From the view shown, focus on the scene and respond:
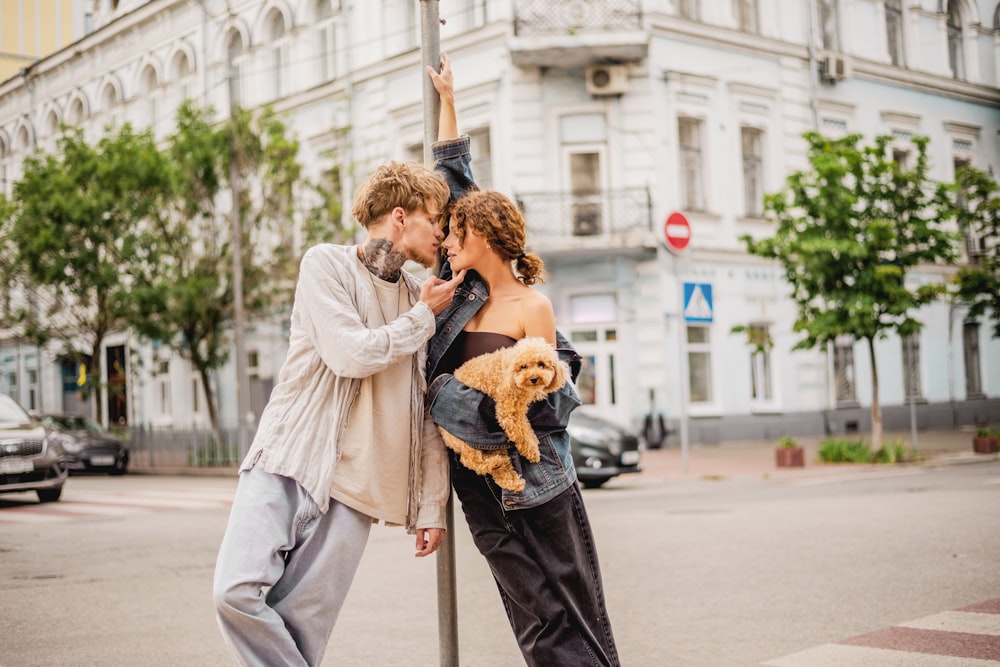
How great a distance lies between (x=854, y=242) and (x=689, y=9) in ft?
30.8

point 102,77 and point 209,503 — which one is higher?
point 102,77

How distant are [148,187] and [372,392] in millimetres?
25303

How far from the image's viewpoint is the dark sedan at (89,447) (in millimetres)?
24375

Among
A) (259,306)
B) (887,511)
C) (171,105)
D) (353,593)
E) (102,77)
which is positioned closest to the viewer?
(353,593)

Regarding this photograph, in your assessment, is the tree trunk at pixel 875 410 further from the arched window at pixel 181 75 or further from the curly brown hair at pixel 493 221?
the arched window at pixel 181 75

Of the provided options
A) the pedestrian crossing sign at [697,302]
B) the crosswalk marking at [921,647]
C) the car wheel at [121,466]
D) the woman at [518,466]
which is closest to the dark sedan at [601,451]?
the pedestrian crossing sign at [697,302]

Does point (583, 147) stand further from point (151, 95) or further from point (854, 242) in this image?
point (151, 95)

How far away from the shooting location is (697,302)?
17.6 m

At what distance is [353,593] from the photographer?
737cm

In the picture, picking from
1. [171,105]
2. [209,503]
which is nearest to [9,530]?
[209,503]

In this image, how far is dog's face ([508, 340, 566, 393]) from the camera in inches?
129

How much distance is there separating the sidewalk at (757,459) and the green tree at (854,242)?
4.69 ft

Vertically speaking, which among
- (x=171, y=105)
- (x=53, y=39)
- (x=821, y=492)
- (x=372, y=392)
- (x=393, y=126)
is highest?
(x=171, y=105)

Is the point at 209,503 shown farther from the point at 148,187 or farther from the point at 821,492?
the point at 148,187
